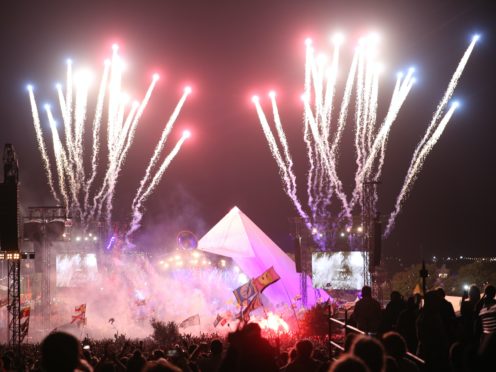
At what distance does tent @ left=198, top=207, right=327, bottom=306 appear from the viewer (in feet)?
94.8

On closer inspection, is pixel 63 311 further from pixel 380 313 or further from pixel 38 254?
pixel 380 313

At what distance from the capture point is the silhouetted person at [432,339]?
23.2ft

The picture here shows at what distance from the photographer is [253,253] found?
28531 mm

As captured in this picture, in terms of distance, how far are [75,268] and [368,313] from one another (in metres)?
34.3

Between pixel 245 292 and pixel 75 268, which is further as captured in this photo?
pixel 75 268

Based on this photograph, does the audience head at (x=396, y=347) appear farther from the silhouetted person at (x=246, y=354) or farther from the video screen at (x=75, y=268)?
the video screen at (x=75, y=268)

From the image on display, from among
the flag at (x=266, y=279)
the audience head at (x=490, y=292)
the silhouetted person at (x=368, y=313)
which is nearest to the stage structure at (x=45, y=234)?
the flag at (x=266, y=279)

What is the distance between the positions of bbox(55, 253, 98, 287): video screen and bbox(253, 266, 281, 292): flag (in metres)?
22.6

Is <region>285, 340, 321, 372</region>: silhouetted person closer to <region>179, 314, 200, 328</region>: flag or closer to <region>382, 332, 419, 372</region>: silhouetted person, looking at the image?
<region>382, 332, 419, 372</region>: silhouetted person

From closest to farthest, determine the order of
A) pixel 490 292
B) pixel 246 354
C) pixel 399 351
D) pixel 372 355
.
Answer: pixel 372 355, pixel 246 354, pixel 399 351, pixel 490 292

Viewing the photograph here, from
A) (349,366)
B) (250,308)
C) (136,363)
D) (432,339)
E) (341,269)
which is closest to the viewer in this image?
(349,366)

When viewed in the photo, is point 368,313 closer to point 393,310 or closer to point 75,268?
point 393,310

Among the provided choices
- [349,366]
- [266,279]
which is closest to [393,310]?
[349,366]

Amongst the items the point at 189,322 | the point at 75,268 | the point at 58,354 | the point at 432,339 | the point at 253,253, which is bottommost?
the point at 189,322
